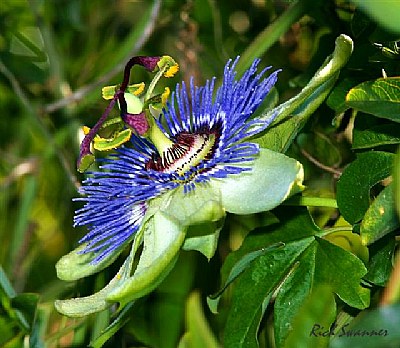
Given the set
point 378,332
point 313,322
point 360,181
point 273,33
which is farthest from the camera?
point 273,33

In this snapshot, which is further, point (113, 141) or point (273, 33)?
point (273, 33)

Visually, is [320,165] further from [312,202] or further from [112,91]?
[112,91]

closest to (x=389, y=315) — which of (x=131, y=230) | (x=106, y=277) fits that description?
(x=131, y=230)

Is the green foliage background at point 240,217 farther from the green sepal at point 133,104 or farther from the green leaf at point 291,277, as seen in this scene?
the green sepal at point 133,104

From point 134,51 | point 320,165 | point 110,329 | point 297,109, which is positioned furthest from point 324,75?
point 134,51

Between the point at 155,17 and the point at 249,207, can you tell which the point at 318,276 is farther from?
the point at 155,17

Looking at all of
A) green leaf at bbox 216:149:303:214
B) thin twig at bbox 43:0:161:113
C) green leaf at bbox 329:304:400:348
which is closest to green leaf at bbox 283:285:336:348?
green leaf at bbox 329:304:400:348
